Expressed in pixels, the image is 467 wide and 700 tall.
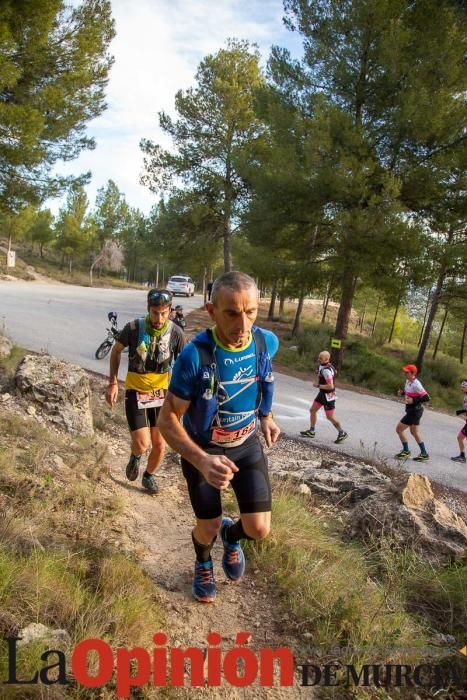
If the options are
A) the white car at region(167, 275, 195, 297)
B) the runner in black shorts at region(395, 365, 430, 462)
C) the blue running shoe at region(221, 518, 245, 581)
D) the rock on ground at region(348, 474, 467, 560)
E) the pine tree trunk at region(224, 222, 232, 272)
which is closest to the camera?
the blue running shoe at region(221, 518, 245, 581)

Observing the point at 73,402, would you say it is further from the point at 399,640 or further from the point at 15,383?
the point at 399,640

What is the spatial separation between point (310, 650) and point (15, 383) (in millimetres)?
5027

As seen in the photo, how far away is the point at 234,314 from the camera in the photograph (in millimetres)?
2645

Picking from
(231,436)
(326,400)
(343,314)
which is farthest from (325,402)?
(343,314)

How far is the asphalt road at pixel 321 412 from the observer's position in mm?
8500

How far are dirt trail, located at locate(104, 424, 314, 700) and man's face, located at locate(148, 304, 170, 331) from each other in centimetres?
164

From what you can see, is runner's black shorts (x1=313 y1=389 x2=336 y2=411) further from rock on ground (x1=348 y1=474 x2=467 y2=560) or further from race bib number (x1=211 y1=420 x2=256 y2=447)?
race bib number (x1=211 y1=420 x2=256 y2=447)

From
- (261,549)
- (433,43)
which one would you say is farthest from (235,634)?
(433,43)

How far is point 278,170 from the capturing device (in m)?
14.7

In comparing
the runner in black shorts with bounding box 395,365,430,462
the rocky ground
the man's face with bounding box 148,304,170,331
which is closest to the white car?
the rocky ground

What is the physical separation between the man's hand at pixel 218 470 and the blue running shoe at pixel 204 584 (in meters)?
0.96

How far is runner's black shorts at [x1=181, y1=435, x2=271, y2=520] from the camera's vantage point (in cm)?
287

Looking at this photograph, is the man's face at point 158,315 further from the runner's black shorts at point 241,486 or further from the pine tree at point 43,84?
the pine tree at point 43,84

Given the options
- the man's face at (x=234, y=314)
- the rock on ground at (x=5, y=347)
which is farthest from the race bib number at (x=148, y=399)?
the rock on ground at (x=5, y=347)
